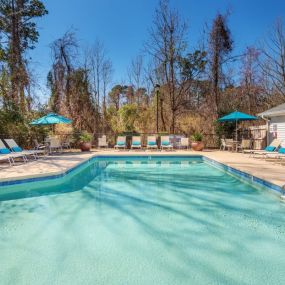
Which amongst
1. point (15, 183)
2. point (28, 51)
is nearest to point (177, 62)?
point (28, 51)

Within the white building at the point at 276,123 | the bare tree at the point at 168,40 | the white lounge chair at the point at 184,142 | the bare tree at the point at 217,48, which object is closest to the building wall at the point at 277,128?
the white building at the point at 276,123

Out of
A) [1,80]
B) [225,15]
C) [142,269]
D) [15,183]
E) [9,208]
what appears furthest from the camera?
[225,15]

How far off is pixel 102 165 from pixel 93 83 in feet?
37.7

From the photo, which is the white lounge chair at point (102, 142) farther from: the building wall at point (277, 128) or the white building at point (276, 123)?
the building wall at point (277, 128)

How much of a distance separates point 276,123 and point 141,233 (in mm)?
10075

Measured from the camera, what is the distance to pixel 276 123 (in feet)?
38.9

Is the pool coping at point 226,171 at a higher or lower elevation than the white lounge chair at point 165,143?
lower

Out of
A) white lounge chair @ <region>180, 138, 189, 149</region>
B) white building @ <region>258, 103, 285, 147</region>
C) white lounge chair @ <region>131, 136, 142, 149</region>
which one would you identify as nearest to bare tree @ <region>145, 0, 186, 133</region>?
white lounge chair @ <region>180, 138, 189, 149</region>

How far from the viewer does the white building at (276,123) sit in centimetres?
1127

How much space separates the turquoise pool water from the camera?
2.84 metres

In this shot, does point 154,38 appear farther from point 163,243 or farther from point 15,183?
point 163,243

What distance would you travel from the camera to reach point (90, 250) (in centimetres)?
339

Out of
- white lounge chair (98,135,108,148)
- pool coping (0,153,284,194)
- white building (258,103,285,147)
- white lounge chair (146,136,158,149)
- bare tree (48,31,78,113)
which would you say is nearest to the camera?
pool coping (0,153,284,194)

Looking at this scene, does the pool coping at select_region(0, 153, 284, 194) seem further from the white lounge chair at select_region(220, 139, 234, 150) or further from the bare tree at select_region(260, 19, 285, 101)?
the bare tree at select_region(260, 19, 285, 101)
